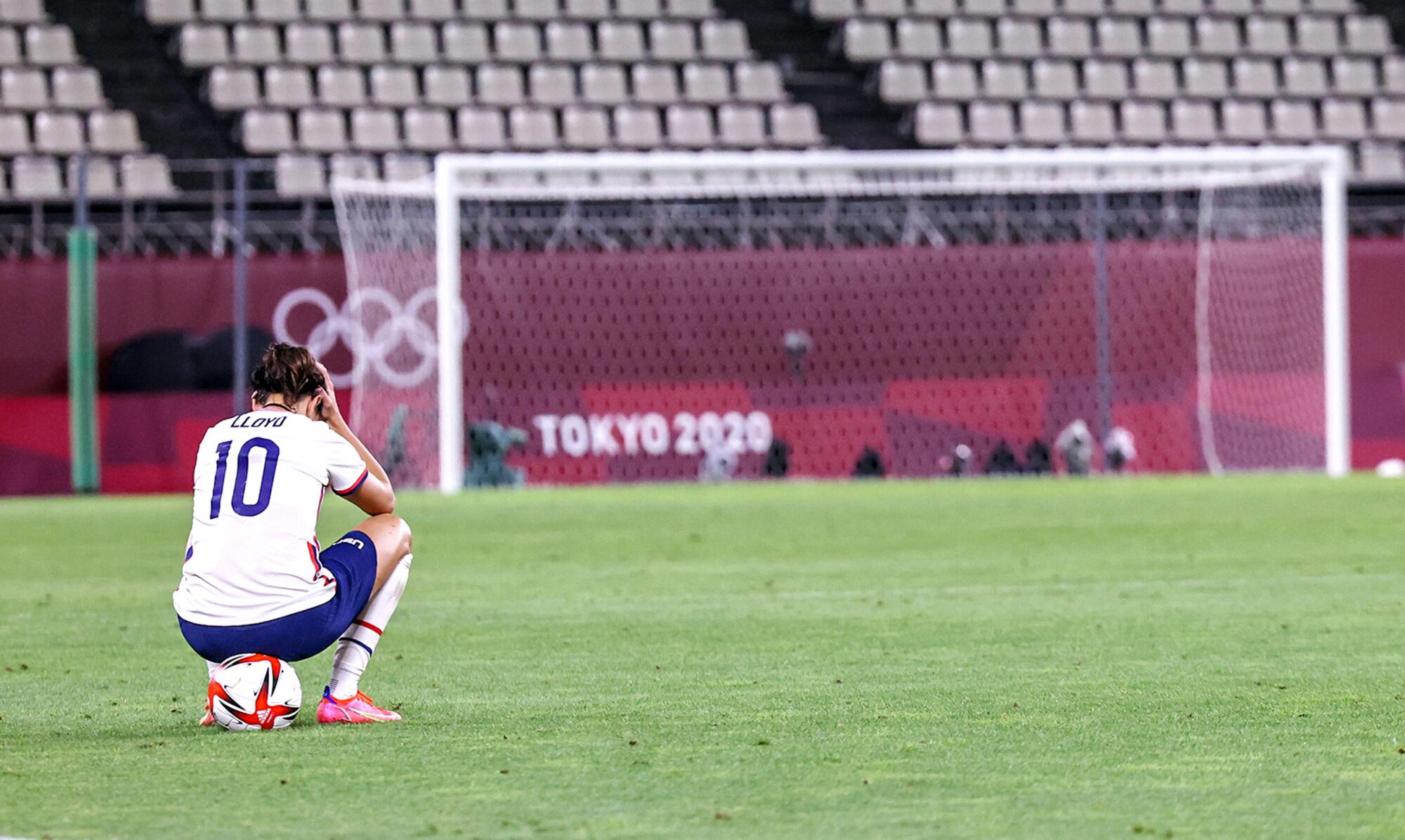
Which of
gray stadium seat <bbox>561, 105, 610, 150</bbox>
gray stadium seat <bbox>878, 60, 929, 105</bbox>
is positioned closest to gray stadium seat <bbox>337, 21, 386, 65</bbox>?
gray stadium seat <bbox>561, 105, 610, 150</bbox>

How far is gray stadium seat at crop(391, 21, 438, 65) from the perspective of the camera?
25.2 m

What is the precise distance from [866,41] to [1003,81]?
189cm

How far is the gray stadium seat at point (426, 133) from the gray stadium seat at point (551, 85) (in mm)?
1219

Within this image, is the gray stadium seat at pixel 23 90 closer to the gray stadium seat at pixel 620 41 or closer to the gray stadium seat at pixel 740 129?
the gray stadium seat at pixel 620 41

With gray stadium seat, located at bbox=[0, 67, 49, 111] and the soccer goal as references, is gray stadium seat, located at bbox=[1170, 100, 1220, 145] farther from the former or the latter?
gray stadium seat, located at bbox=[0, 67, 49, 111]

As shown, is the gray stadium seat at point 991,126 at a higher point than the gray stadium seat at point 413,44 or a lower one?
lower

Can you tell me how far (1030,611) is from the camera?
895 cm

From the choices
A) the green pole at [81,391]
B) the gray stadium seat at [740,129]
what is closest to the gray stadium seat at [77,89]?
the green pole at [81,391]

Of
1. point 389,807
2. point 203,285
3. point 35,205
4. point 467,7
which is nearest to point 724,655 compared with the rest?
point 389,807

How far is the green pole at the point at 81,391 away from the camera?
20.1 m

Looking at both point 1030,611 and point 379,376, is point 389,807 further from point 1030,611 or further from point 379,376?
point 379,376

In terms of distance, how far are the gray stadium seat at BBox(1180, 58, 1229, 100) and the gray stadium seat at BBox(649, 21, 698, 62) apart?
21.9 ft

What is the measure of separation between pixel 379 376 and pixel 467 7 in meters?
7.66

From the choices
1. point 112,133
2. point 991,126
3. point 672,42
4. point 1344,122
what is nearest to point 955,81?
point 991,126
